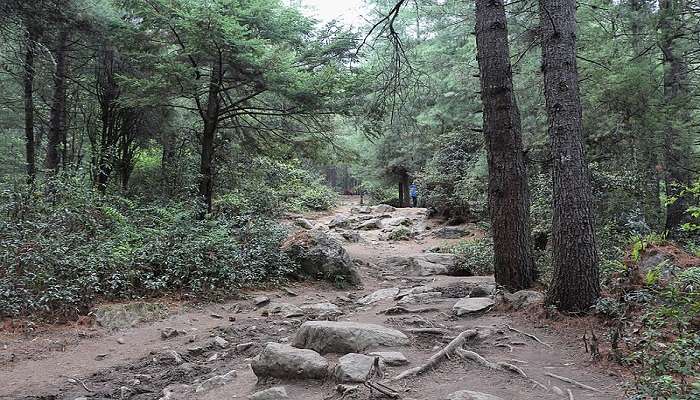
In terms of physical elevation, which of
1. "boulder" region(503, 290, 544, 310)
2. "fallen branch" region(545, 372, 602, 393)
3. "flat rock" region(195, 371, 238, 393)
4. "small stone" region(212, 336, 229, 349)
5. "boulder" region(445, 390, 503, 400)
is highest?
"boulder" region(503, 290, 544, 310)

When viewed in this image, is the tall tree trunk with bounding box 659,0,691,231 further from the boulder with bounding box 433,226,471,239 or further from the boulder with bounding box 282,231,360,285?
the boulder with bounding box 433,226,471,239

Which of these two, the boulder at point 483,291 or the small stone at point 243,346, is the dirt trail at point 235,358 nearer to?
the small stone at point 243,346

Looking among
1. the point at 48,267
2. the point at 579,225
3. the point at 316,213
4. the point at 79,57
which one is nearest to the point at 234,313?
the point at 48,267

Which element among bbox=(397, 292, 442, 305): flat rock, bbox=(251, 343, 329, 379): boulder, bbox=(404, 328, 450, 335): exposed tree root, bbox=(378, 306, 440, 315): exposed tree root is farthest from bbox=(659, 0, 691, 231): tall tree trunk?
bbox=(251, 343, 329, 379): boulder

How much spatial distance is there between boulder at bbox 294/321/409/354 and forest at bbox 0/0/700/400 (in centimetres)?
3

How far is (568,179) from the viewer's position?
5.14 metres

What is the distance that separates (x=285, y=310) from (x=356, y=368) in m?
3.94

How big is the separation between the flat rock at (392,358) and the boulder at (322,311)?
294cm

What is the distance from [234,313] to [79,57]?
30.9ft

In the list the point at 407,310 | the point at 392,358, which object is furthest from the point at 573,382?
the point at 407,310

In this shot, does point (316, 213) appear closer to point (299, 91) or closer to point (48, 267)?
point (299, 91)

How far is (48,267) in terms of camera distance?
6613 millimetres

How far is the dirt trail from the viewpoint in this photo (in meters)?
3.71

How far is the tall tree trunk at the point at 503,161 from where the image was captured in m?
6.52
